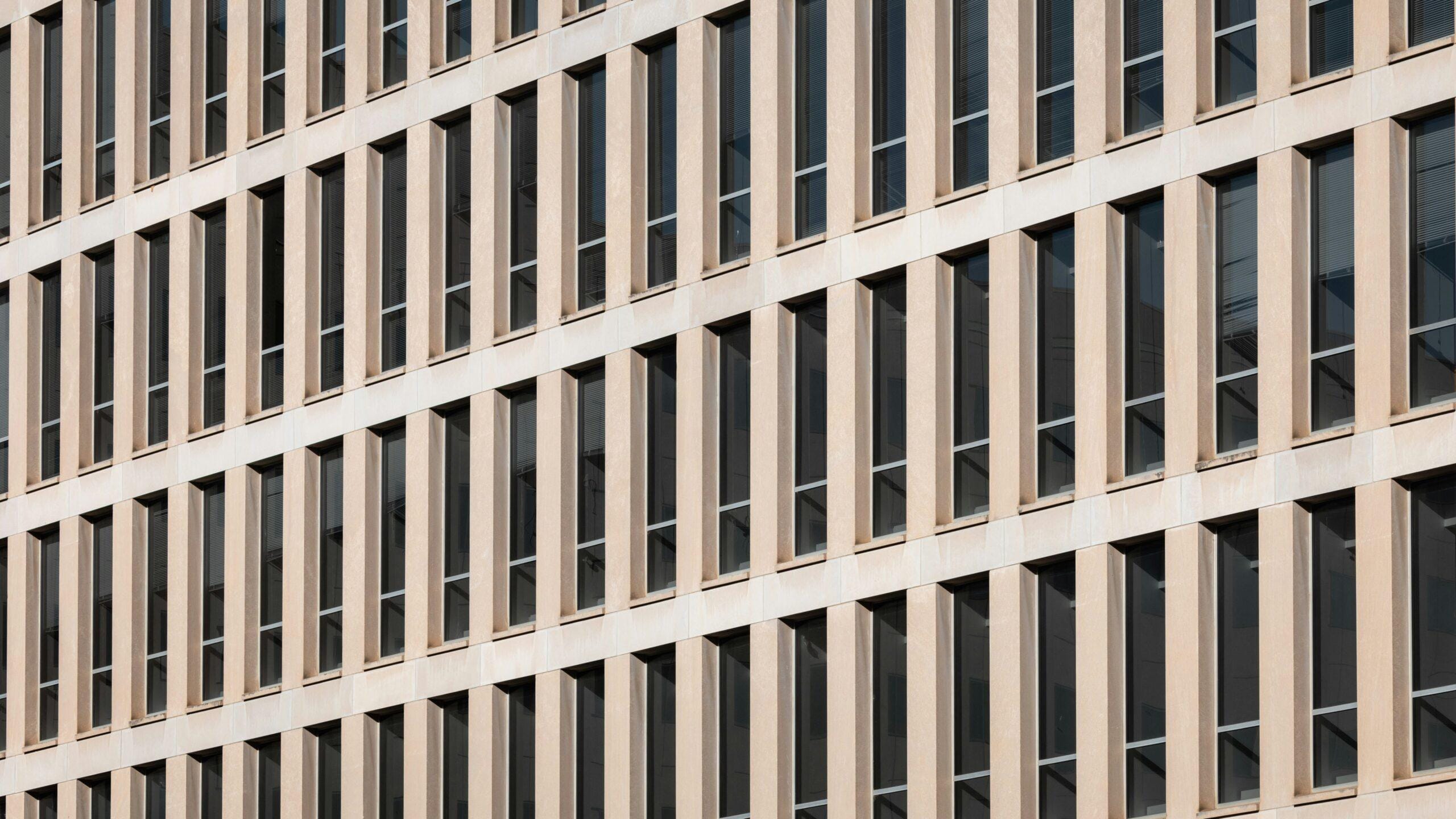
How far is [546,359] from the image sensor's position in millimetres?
41062

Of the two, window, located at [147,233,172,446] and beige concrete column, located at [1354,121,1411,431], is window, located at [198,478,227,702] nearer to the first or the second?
window, located at [147,233,172,446]

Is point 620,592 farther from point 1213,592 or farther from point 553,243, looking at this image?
point 1213,592

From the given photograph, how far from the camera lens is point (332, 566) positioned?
4338 centimetres

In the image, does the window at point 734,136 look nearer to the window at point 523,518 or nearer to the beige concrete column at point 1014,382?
the window at point 523,518

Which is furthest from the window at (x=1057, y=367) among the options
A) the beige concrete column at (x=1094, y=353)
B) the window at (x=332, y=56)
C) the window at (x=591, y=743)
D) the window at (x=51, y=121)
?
the window at (x=51, y=121)

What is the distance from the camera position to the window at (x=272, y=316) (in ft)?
147

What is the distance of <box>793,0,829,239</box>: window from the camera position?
128ft

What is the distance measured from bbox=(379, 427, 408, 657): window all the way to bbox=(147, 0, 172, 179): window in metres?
6.72

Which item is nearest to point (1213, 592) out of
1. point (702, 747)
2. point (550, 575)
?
point (702, 747)

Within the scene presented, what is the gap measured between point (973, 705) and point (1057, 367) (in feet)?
12.7

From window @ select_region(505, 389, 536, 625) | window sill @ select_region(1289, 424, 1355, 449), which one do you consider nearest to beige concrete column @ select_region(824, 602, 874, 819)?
window @ select_region(505, 389, 536, 625)

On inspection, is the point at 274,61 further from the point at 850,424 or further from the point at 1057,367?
the point at 1057,367

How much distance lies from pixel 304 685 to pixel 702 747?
23.2ft

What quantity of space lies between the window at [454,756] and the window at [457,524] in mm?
921
